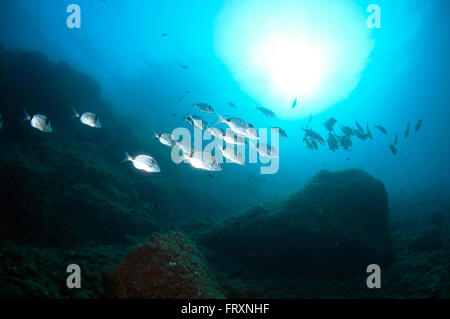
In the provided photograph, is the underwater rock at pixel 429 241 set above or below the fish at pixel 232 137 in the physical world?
below

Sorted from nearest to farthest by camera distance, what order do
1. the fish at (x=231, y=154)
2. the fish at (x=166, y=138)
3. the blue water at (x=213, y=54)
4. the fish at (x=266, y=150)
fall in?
1. the fish at (x=231, y=154)
2. the fish at (x=266, y=150)
3. the fish at (x=166, y=138)
4. the blue water at (x=213, y=54)

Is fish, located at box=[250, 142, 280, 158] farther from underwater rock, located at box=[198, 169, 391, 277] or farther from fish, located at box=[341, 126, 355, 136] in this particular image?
fish, located at box=[341, 126, 355, 136]

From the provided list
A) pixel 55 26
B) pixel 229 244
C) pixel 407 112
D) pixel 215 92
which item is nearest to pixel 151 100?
pixel 215 92

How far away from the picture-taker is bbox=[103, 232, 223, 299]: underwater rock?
3.20 m

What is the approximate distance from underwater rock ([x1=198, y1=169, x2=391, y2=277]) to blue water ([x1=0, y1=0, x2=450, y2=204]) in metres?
16.7

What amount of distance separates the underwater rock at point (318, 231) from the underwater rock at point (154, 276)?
355 centimetres

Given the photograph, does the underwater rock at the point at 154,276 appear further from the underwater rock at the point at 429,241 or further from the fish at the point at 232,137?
the underwater rock at the point at 429,241

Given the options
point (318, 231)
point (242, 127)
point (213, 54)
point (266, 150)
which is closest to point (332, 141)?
point (318, 231)

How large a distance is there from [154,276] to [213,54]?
51395 millimetres

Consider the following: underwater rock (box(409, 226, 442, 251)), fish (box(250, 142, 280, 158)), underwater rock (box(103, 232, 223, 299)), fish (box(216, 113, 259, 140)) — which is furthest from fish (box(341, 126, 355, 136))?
underwater rock (box(103, 232, 223, 299))

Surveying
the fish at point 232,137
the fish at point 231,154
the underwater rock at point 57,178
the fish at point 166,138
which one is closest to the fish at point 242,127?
the fish at point 232,137

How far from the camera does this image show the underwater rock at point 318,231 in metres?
5.96

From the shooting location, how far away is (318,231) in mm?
6184
